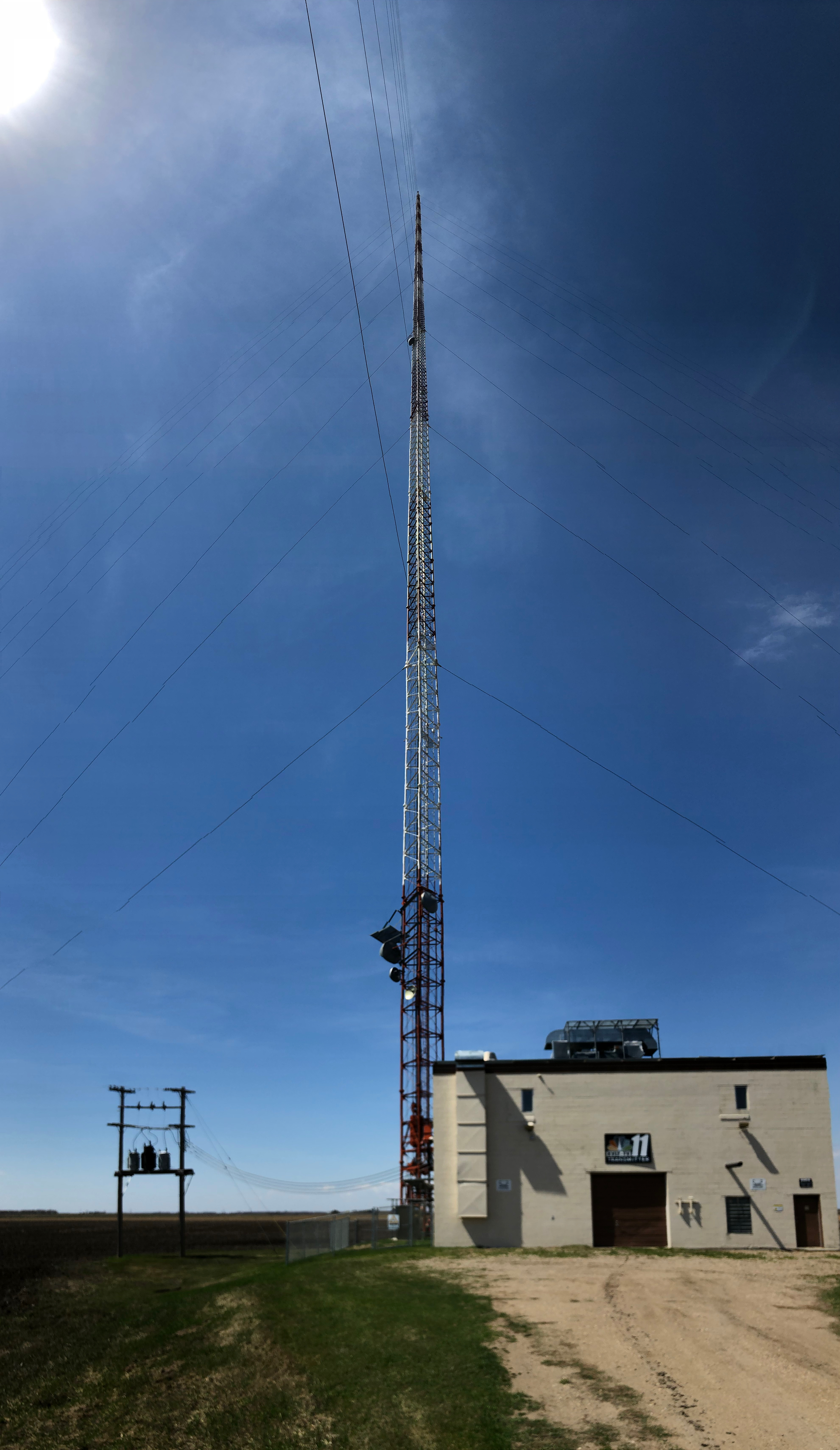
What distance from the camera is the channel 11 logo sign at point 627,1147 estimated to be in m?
36.4

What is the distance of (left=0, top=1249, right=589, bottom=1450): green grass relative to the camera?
14.4 meters

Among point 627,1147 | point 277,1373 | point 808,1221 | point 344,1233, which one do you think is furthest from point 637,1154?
point 277,1373

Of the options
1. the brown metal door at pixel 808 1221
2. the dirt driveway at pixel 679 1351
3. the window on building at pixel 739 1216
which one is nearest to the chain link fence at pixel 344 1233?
the dirt driveway at pixel 679 1351

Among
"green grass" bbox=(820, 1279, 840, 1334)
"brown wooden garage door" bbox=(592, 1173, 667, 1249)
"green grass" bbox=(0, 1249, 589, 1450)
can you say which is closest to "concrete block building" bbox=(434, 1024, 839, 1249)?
"brown wooden garage door" bbox=(592, 1173, 667, 1249)

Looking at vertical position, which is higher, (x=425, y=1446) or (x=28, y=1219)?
(x=425, y=1446)

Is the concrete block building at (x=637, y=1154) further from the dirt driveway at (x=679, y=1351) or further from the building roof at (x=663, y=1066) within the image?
the dirt driveway at (x=679, y=1351)

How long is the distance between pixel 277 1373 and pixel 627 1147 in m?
22.0

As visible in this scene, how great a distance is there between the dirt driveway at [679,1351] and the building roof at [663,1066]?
8943 millimetres

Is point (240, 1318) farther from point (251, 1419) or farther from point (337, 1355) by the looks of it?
point (251, 1419)

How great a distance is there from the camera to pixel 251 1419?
49.8 feet

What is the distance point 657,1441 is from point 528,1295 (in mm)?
11900

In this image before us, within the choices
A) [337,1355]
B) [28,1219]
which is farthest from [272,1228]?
[337,1355]

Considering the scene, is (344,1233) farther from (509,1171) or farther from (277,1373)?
(277,1373)

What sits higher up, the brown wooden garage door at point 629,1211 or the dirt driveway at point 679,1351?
the dirt driveway at point 679,1351
